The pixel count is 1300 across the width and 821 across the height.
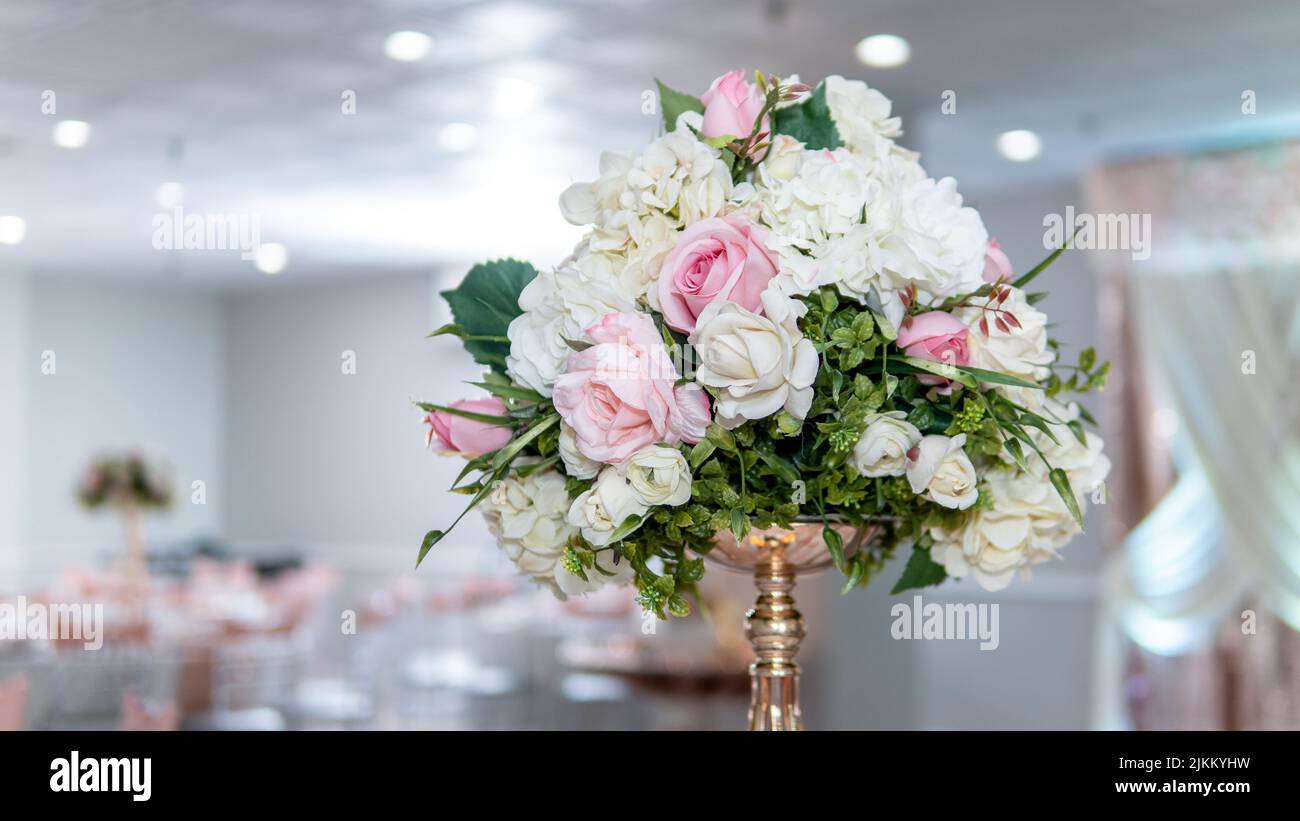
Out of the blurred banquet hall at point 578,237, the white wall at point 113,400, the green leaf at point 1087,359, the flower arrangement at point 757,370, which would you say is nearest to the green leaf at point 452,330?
the flower arrangement at point 757,370

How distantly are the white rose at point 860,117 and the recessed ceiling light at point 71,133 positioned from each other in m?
5.63

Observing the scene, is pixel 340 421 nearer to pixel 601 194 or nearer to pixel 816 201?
pixel 601 194

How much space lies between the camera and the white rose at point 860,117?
1.22 metres

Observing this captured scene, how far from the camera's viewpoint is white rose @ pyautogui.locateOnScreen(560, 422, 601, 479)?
1.09 metres

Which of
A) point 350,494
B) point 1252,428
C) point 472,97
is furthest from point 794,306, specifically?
point 350,494

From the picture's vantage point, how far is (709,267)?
1080mm

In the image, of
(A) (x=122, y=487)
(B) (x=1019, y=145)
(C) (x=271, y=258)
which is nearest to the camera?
(B) (x=1019, y=145)

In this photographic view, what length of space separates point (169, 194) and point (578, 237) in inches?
125

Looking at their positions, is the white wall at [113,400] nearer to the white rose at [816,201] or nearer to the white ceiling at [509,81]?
the white ceiling at [509,81]

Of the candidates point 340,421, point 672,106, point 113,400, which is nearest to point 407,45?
point 672,106

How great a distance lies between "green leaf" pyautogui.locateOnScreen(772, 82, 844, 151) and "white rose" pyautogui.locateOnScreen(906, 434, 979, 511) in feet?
1.02

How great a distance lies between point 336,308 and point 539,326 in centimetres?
1029
